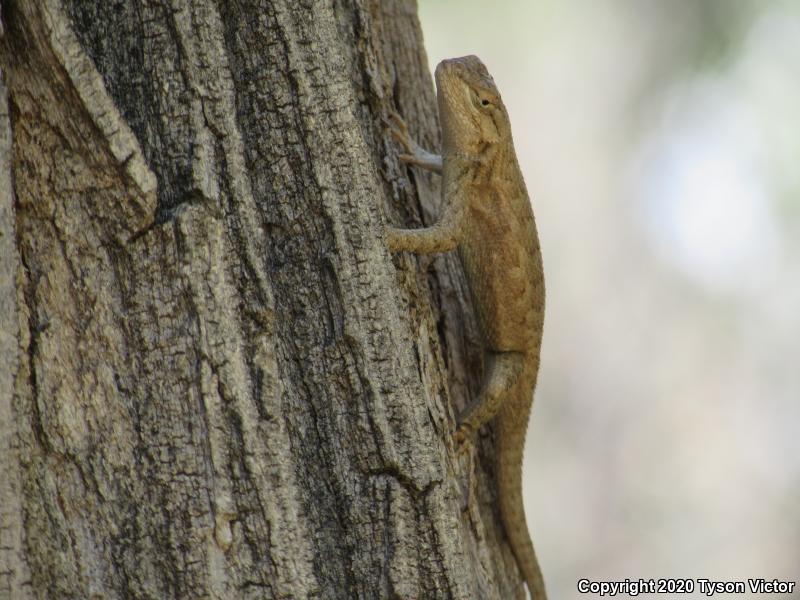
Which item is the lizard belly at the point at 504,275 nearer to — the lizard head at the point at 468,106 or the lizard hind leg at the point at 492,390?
the lizard hind leg at the point at 492,390

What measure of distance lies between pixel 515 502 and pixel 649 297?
6.44 metres

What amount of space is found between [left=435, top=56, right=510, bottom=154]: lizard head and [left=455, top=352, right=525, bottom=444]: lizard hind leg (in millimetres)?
966

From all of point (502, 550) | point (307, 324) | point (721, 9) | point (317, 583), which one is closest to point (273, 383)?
point (307, 324)

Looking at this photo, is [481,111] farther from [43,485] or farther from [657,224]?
[657,224]

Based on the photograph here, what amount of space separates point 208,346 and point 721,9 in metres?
9.42

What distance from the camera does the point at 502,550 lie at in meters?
3.62

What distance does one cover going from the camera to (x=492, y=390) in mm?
3797

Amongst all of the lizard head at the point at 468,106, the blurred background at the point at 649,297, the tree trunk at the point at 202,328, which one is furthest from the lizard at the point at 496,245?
the blurred background at the point at 649,297

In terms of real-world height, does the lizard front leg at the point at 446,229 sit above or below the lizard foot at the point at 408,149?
below

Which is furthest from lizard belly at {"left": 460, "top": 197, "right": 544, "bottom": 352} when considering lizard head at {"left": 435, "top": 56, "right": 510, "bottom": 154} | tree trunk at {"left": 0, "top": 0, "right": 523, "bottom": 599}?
tree trunk at {"left": 0, "top": 0, "right": 523, "bottom": 599}

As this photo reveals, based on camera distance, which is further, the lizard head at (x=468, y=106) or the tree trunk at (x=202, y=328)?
the lizard head at (x=468, y=106)

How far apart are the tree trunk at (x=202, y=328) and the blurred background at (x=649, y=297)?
6.68m

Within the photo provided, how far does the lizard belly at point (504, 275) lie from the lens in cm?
396

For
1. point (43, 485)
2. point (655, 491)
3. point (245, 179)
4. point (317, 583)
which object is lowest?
point (655, 491)
